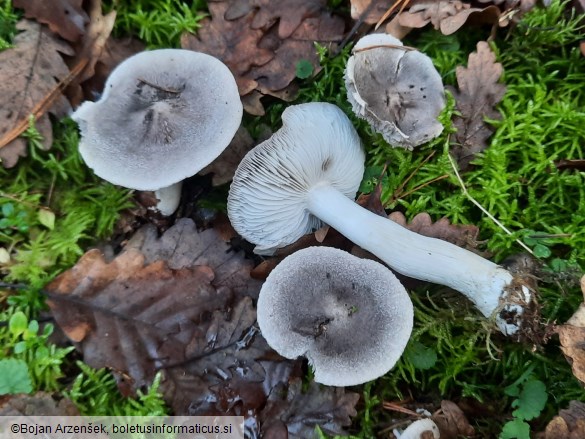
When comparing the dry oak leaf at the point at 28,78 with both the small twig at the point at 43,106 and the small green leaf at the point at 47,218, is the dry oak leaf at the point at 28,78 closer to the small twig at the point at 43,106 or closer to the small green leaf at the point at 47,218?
the small twig at the point at 43,106

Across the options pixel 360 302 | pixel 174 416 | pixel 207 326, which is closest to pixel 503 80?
pixel 360 302

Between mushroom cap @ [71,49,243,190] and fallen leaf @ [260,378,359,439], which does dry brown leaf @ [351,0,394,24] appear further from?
fallen leaf @ [260,378,359,439]

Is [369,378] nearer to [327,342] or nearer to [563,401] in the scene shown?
[327,342]

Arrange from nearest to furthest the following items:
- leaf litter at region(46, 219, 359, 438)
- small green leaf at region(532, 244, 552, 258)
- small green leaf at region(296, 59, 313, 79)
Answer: leaf litter at region(46, 219, 359, 438), small green leaf at region(532, 244, 552, 258), small green leaf at region(296, 59, 313, 79)

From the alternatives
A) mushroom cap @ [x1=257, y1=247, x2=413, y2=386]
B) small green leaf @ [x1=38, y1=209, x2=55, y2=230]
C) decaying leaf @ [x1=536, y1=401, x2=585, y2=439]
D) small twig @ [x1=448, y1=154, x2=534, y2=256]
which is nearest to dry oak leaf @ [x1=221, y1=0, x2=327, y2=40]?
small twig @ [x1=448, y1=154, x2=534, y2=256]

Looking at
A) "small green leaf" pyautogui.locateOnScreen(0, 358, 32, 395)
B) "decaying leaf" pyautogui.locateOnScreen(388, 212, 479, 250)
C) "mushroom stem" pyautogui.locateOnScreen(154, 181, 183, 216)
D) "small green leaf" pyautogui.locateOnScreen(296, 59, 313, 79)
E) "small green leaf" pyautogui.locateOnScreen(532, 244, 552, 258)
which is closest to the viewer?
"small green leaf" pyautogui.locateOnScreen(0, 358, 32, 395)

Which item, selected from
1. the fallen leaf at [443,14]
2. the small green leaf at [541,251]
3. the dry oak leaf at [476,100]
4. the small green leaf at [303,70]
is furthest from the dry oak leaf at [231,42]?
the small green leaf at [541,251]

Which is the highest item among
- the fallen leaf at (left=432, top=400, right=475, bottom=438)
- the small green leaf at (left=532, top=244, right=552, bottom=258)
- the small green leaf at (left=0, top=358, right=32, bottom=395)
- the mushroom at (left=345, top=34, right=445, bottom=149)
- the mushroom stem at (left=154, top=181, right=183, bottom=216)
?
the mushroom at (left=345, top=34, right=445, bottom=149)
